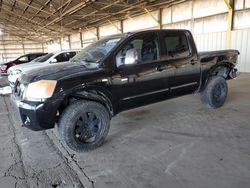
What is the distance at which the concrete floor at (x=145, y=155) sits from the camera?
258 centimetres

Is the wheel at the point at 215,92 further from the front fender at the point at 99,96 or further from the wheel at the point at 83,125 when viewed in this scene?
the wheel at the point at 83,125

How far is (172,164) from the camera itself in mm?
2869

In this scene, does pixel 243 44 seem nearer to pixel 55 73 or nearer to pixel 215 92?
pixel 215 92

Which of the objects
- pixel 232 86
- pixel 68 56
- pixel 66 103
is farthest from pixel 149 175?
pixel 68 56

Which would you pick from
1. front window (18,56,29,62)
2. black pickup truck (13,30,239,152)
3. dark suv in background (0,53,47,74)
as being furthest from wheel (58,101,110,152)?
front window (18,56,29,62)

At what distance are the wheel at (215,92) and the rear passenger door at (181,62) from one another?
0.47 m

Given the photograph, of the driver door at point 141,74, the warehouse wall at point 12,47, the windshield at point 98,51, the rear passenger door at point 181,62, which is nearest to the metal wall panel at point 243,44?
the rear passenger door at point 181,62

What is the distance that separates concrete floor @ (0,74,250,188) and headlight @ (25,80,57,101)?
35.3 inches

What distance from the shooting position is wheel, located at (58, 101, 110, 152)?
3.12 m

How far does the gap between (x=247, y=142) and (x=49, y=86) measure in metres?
3.01

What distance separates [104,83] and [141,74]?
711mm

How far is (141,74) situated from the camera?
12.2ft

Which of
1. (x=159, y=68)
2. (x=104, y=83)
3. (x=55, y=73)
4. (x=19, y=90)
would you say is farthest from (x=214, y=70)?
(x=19, y=90)

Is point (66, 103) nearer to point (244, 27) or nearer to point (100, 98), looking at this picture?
point (100, 98)
